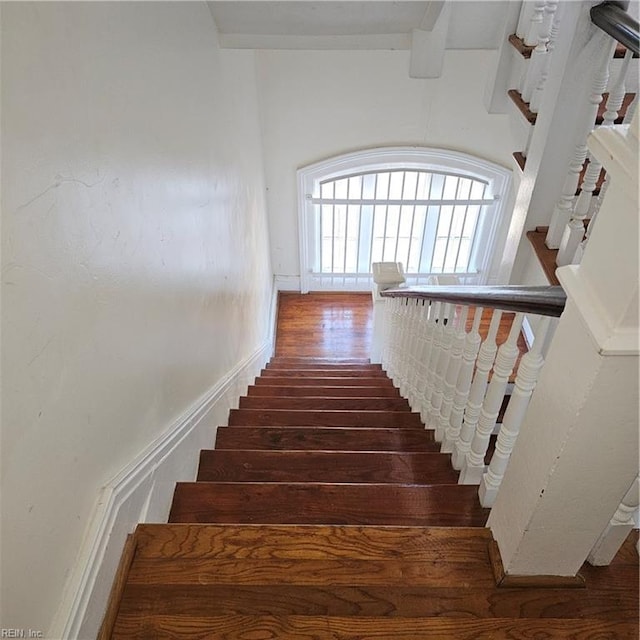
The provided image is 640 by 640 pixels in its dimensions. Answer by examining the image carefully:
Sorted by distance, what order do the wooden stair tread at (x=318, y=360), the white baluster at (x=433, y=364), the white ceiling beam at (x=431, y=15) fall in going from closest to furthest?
the white baluster at (x=433, y=364) → the white ceiling beam at (x=431, y=15) → the wooden stair tread at (x=318, y=360)

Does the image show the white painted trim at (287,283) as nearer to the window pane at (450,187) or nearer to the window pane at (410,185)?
the window pane at (410,185)

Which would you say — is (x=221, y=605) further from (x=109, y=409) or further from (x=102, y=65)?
(x=102, y=65)

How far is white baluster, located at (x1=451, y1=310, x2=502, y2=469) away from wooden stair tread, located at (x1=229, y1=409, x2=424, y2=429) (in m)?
0.62

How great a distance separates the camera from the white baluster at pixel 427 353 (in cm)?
203

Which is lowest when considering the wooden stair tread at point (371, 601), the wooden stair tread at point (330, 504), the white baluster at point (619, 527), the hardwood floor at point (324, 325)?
the hardwood floor at point (324, 325)

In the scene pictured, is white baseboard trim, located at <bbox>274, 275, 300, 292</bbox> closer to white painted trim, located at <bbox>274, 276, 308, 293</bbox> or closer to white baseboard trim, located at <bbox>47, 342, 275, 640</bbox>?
white painted trim, located at <bbox>274, 276, 308, 293</bbox>

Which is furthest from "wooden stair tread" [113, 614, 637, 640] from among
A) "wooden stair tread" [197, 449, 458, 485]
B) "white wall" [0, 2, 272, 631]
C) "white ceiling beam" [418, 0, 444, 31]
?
"white ceiling beam" [418, 0, 444, 31]

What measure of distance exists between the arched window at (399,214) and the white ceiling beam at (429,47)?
6.44ft

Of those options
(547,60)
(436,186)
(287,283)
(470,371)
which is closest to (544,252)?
(470,371)

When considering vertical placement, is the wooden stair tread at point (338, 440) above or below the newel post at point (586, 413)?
below

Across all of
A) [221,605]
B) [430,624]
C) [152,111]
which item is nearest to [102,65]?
[152,111]

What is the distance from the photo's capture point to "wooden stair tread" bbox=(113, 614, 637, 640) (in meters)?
0.99

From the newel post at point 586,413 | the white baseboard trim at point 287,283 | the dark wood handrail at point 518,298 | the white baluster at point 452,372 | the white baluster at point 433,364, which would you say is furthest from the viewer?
the white baseboard trim at point 287,283

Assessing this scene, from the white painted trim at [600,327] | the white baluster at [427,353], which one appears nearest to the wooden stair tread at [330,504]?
the white baluster at [427,353]
